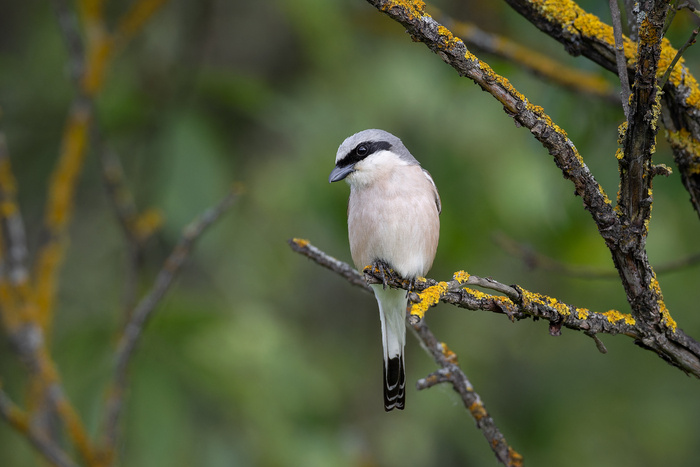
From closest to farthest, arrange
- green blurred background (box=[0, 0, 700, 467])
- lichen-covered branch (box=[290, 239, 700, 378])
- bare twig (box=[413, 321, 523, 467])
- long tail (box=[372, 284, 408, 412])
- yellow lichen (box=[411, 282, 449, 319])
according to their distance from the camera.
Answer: yellow lichen (box=[411, 282, 449, 319])
lichen-covered branch (box=[290, 239, 700, 378])
bare twig (box=[413, 321, 523, 467])
long tail (box=[372, 284, 408, 412])
green blurred background (box=[0, 0, 700, 467])

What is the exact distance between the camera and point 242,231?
536 cm

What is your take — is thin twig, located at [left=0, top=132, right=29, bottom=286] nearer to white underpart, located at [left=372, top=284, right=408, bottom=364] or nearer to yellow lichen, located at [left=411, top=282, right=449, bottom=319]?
white underpart, located at [left=372, top=284, right=408, bottom=364]

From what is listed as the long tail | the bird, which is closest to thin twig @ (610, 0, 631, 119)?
the bird

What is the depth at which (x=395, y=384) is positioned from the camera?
2879 mm

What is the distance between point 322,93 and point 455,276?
12.8 feet

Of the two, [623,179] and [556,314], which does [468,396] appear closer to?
[556,314]

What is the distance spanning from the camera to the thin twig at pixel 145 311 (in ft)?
8.54

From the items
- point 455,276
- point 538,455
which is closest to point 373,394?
point 538,455

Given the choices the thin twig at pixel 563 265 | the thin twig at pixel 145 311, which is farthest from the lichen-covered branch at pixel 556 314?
the thin twig at pixel 145 311

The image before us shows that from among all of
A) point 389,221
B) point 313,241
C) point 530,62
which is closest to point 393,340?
point 389,221

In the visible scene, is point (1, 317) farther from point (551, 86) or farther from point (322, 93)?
point (322, 93)

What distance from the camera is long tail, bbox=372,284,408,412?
9.31ft

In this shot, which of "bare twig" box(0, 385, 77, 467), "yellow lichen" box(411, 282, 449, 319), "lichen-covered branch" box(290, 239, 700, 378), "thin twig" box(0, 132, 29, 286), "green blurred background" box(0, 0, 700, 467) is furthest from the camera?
"green blurred background" box(0, 0, 700, 467)

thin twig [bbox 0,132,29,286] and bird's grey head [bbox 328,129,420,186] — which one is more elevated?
bird's grey head [bbox 328,129,420,186]
